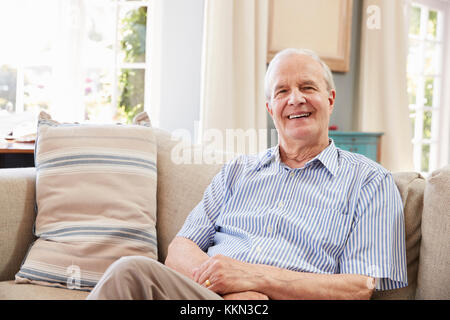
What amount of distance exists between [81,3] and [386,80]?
91.6 inches

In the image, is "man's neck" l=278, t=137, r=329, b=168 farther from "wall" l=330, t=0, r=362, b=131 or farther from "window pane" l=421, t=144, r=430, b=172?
"window pane" l=421, t=144, r=430, b=172

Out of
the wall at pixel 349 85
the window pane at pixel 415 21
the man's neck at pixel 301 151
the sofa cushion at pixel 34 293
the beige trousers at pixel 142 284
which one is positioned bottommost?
the sofa cushion at pixel 34 293

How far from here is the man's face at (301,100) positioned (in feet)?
5.06

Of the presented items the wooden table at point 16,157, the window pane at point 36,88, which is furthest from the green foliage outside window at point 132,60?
the wooden table at point 16,157

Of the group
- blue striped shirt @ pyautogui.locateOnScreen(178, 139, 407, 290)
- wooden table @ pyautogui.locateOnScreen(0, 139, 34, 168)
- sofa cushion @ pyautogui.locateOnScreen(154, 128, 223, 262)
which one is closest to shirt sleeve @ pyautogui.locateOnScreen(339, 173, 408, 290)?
blue striped shirt @ pyautogui.locateOnScreen(178, 139, 407, 290)

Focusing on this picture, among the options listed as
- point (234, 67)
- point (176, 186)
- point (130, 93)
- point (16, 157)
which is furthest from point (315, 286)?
point (130, 93)

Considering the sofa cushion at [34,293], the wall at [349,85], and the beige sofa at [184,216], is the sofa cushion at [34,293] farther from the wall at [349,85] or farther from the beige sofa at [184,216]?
the wall at [349,85]

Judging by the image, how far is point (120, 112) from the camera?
314cm

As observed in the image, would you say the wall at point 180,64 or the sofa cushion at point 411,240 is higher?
the wall at point 180,64

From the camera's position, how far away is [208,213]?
1600mm

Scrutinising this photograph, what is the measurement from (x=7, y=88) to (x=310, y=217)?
222 centimetres

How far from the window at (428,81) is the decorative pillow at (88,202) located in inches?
141

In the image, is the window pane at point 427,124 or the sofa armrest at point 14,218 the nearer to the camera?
the sofa armrest at point 14,218

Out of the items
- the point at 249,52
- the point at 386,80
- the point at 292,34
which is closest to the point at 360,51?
the point at 386,80
